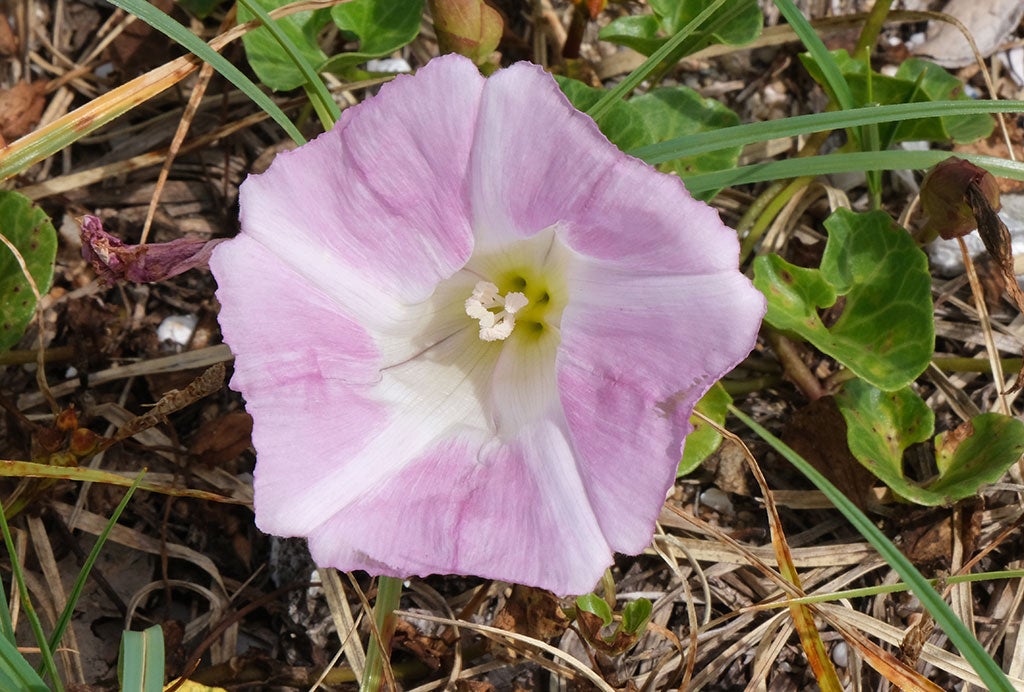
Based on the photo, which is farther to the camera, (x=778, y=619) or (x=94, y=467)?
(x=94, y=467)

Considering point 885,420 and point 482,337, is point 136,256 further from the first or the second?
point 885,420

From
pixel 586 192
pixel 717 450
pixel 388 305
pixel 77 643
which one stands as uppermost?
pixel 586 192

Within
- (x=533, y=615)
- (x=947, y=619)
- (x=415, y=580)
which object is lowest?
(x=415, y=580)

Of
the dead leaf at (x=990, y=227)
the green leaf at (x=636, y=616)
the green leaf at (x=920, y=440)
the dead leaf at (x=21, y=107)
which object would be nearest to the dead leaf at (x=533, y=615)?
the green leaf at (x=636, y=616)

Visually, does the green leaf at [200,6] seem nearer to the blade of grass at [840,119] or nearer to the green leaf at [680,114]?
the green leaf at [680,114]

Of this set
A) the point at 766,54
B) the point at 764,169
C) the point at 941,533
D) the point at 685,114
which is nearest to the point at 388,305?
the point at 764,169

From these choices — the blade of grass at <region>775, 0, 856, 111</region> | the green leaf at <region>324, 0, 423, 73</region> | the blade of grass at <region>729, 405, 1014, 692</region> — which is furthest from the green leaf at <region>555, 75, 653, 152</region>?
the blade of grass at <region>729, 405, 1014, 692</region>

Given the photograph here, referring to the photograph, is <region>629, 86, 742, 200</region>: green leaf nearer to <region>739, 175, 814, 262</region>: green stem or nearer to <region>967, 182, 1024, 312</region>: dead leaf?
<region>739, 175, 814, 262</region>: green stem

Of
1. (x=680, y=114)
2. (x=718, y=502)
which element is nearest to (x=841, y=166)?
(x=680, y=114)

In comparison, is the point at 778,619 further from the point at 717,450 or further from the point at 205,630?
the point at 205,630
